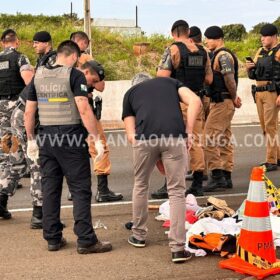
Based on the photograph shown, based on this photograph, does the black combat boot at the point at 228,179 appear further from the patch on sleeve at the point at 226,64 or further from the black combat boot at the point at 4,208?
the black combat boot at the point at 4,208

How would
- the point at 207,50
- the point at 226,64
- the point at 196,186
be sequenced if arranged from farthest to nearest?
1. the point at 207,50
2. the point at 226,64
3. the point at 196,186

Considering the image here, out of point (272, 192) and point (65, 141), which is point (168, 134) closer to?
point (65, 141)

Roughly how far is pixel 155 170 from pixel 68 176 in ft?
13.5

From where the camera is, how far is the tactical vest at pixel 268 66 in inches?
358

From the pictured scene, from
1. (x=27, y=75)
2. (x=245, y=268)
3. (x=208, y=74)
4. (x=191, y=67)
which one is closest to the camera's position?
(x=245, y=268)

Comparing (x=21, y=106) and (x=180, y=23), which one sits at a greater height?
(x=180, y=23)

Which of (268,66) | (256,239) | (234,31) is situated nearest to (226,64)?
(268,66)

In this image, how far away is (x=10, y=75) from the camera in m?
7.63

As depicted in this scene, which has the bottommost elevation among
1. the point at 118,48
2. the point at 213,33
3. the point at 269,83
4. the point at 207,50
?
the point at 269,83

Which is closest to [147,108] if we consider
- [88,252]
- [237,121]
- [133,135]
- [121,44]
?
[133,135]

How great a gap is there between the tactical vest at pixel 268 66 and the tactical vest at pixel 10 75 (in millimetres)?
3583

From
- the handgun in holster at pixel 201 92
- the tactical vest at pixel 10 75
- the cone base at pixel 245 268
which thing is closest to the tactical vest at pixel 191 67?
the handgun in holster at pixel 201 92

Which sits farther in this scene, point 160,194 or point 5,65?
point 160,194

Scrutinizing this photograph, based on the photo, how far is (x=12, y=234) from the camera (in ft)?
20.6
